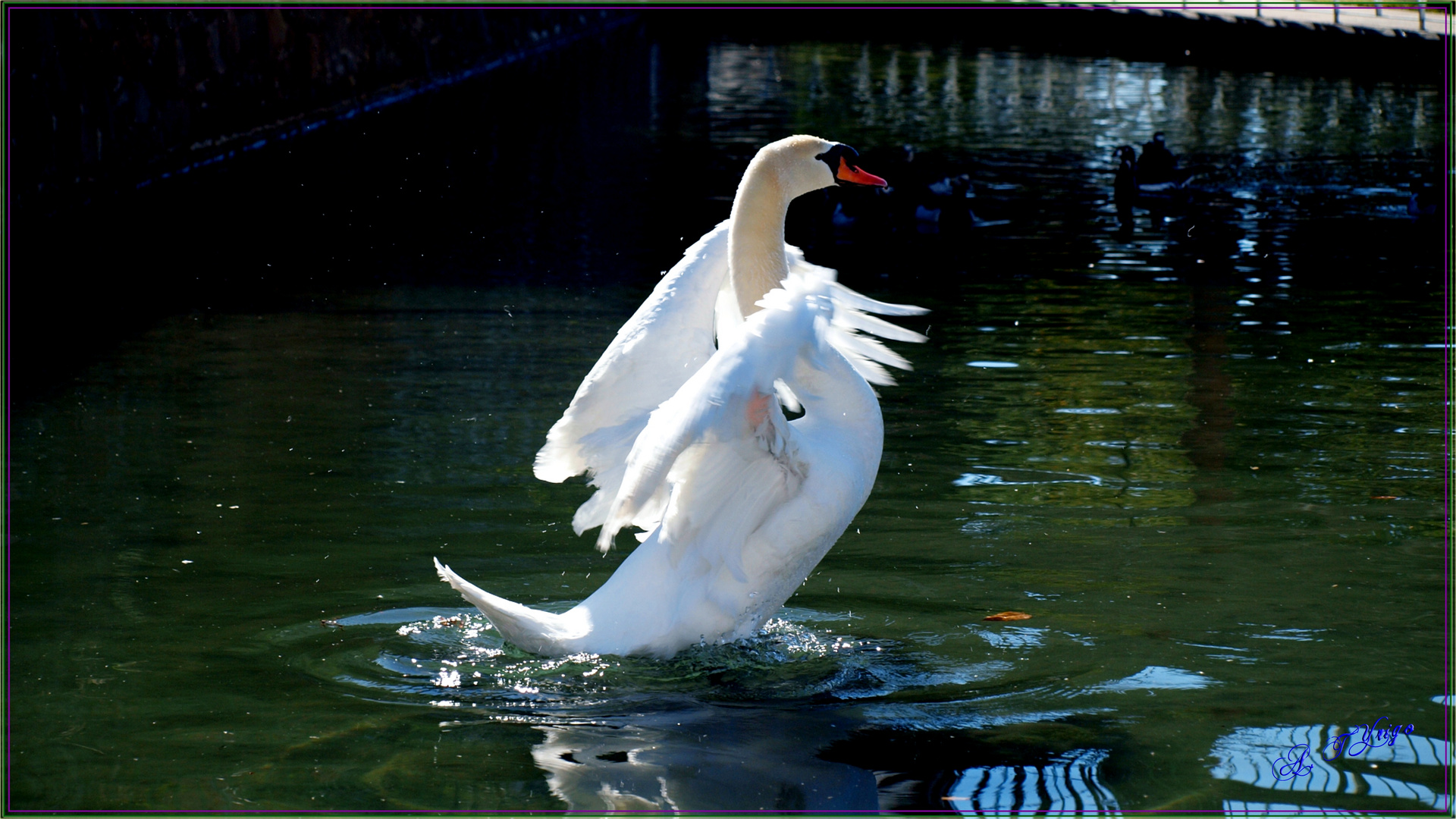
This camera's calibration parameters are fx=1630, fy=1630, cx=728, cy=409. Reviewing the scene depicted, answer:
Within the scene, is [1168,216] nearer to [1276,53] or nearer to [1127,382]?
[1127,382]

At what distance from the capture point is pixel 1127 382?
9625 millimetres

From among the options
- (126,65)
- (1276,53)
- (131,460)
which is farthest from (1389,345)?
(1276,53)

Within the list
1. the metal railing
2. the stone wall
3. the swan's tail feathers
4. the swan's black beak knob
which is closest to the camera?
the swan's tail feathers

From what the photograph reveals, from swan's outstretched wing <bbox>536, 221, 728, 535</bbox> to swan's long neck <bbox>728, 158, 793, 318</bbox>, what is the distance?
0.23 metres

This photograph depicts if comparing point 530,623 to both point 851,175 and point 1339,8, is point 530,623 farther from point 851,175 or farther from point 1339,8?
point 1339,8

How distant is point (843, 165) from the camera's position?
5.55 m

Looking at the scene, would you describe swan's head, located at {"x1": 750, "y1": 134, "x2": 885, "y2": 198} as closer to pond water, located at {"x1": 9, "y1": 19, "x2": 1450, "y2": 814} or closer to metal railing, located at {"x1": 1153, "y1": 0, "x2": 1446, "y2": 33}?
pond water, located at {"x1": 9, "y1": 19, "x2": 1450, "y2": 814}

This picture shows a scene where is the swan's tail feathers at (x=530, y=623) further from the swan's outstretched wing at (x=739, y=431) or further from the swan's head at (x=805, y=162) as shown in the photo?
the swan's head at (x=805, y=162)

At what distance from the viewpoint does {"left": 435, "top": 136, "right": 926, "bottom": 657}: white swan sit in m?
4.38

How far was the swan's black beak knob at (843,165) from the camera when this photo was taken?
550cm
